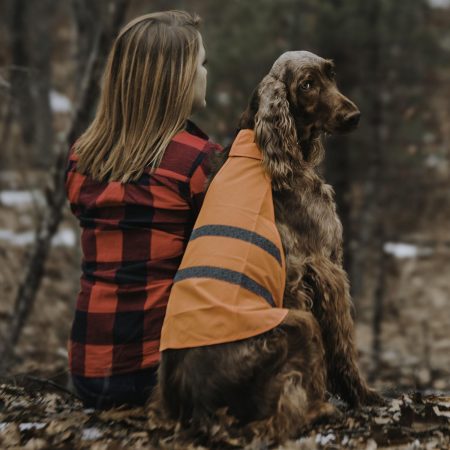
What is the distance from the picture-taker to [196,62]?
3.98 meters

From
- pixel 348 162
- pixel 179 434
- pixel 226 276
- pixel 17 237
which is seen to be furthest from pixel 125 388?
pixel 17 237

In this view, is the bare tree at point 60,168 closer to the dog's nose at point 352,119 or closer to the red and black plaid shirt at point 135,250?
the red and black plaid shirt at point 135,250

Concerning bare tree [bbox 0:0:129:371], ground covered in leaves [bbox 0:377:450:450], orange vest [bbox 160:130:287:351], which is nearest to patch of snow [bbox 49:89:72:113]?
bare tree [bbox 0:0:129:371]

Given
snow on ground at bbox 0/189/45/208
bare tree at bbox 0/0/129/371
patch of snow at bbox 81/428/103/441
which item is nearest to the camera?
patch of snow at bbox 81/428/103/441

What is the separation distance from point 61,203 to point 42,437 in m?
3.91

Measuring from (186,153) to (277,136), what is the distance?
475 mm

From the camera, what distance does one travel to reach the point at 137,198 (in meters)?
3.83

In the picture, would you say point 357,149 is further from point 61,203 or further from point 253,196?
point 253,196

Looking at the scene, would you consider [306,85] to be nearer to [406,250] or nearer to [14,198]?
[406,250]

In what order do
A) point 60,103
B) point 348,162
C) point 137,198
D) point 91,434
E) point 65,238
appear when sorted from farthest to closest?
point 60,103, point 65,238, point 348,162, point 137,198, point 91,434

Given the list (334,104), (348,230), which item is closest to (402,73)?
(348,230)

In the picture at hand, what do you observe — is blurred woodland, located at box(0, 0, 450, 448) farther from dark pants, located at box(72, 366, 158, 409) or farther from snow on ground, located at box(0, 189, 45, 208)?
dark pants, located at box(72, 366, 158, 409)

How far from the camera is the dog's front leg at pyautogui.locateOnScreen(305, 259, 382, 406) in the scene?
373cm

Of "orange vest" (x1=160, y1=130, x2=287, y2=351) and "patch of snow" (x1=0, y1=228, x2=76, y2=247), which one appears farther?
"patch of snow" (x1=0, y1=228, x2=76, y2=247)
